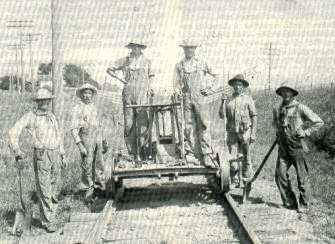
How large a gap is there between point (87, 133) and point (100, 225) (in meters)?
2.38

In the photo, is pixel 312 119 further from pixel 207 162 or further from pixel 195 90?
pixel 195 90

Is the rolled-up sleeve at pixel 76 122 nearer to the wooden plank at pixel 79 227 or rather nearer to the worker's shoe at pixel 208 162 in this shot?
the wooden plank at pixel 79 227

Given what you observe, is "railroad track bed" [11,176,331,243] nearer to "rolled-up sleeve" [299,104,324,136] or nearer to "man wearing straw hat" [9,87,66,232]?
"man wearing straw hat" [9,87,66,232]

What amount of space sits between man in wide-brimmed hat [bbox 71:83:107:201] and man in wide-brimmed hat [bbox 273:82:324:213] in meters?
3.19

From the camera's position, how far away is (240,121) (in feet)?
31.6

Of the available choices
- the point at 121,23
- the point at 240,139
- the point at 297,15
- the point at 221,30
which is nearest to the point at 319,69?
the point at 297,15

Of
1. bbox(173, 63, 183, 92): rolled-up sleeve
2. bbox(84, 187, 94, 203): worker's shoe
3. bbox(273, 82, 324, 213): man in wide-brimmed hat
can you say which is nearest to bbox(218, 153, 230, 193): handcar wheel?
bbox(273, 82, 324, 213): man in wide-brimmed hat

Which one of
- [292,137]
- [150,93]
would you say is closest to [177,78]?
[150,93]

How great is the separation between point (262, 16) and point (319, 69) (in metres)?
12.1

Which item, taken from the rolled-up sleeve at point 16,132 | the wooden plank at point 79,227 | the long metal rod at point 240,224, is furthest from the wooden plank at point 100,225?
the long metal rod at point 240,224

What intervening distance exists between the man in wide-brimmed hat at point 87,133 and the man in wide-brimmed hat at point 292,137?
3192 mm

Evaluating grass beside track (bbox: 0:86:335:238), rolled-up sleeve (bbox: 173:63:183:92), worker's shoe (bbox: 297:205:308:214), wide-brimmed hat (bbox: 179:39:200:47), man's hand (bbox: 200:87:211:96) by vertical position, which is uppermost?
wide-brimmed hat (bbox: 179:39:200:47)

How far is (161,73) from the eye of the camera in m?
16.6

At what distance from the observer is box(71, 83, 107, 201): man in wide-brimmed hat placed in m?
8.91
